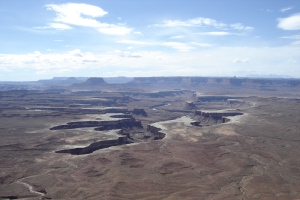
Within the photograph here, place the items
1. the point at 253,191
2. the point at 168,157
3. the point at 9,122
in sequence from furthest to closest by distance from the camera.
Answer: the point at 9,122 → the point at 168,157 → the point at 253,191

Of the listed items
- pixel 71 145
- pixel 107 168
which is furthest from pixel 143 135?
pixel 107 168

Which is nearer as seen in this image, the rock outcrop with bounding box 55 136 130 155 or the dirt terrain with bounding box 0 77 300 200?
the dirt terrain with bounding box 0 77 300 200

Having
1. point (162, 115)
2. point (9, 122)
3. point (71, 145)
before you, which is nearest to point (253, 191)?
point (71, 145)

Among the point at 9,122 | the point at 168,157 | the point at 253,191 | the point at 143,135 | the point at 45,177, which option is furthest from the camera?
the point at 9,122

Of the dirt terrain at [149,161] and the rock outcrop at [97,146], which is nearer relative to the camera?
the dirt terrain at [149,161]

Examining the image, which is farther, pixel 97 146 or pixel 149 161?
pixel 97 146

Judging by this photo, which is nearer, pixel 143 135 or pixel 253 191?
pixel 253 191

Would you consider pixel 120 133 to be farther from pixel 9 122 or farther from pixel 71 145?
pixel 9 122

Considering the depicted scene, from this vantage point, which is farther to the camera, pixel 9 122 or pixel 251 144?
pixel 9 122

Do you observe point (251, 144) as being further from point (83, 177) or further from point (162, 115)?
point (162, 115)
